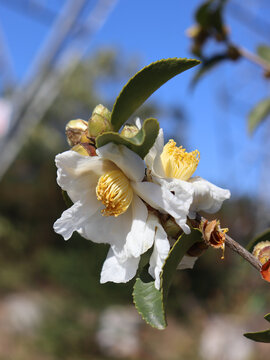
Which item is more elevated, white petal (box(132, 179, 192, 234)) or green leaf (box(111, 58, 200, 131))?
green leaf (box(111, 58, 200, 131))

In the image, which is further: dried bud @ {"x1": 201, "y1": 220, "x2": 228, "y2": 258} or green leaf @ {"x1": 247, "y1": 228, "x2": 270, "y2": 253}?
green leaf @ {"x1": 247, "y1": 228, "x2": 270, "y2": 253}

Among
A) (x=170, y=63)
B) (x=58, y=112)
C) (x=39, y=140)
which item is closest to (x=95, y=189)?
(x=170, y=63)

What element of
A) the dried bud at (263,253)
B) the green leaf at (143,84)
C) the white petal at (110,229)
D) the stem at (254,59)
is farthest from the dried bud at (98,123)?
the stem at (254,59)

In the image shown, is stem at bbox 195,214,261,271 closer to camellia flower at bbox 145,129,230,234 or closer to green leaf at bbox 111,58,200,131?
camellia flower at bbox 145,129,230,234

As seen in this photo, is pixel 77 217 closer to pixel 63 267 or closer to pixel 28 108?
pixel 28 108

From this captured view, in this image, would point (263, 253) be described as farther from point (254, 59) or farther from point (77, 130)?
point (254, 59)

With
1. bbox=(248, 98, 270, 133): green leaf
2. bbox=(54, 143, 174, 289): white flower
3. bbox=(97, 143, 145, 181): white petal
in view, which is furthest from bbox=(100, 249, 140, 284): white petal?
bbox=(248, 98, 270, 133): green leaf

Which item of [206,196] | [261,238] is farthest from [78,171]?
[261,238]

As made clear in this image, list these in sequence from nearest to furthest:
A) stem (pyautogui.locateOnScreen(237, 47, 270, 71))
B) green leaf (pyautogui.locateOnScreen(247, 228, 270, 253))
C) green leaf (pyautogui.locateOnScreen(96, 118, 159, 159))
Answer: green leaf (pyautogui.locateOnScreen(96, 118, 159, 159))
green leaf (pyautogui.locateOnScreen(247, 228, 270, 253))
stem (pyautogui.locateOnScreen(237, 47, 270, 71))

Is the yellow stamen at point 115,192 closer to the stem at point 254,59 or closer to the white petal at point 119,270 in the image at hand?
the white petal at point 119,270
